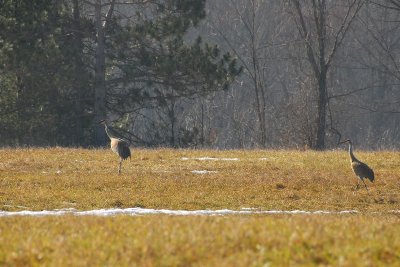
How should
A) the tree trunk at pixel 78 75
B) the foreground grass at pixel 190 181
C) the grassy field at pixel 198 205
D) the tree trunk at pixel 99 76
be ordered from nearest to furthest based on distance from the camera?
the grassy field at pixel 198 205 → the foreground grass at pixel 190 181 → the tree trunk at pixel 99 76 → the tree trunk at pixel 78 75

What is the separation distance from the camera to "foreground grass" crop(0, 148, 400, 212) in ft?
75.8

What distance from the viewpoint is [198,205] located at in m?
22.6

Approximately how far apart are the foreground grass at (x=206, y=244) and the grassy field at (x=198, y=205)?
15mm

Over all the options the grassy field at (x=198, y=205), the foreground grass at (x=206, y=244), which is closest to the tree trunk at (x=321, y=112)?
the grassy field at (x=198, y=205)

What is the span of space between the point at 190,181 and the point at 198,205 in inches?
167

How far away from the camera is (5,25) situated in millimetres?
44188

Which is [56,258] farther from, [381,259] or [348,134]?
[348,134]

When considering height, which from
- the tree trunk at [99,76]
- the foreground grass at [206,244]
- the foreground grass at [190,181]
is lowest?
the foreground grass at [190,181]

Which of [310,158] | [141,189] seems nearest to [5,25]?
[310,158]

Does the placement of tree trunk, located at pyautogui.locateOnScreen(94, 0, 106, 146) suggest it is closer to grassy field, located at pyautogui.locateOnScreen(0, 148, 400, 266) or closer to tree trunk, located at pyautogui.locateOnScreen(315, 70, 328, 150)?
grassy field, located at pyautogui.locateOnScreen(0, 148, 400, 266)

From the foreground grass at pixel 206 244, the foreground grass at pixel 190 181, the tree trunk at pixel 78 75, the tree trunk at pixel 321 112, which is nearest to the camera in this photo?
the foreground grass at pixel 206 244

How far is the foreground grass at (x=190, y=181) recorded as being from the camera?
23094 mm

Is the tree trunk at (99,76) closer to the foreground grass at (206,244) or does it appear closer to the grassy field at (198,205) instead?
the grassy field at (198,205)

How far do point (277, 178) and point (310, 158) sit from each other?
6.68 meters
